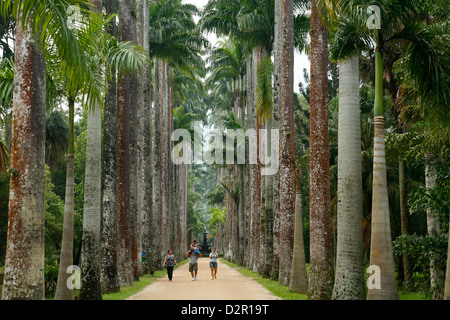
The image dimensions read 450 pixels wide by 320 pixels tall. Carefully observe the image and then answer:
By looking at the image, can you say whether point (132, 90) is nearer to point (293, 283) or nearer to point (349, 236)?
point (293, 283)

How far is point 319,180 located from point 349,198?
2168 mm

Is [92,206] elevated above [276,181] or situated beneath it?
situated beneath

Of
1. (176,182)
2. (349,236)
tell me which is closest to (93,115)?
(349,236)

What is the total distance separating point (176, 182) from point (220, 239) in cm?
3847

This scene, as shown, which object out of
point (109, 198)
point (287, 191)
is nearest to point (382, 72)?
point (287, 191)

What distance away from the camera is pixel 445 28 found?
12.1 meters

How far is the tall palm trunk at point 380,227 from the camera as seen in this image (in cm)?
939

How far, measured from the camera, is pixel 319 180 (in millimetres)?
13758

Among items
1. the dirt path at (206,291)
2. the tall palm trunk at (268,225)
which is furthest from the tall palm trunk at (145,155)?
the dirt path at (206,291)

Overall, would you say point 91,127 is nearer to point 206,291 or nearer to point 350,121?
point 206,291

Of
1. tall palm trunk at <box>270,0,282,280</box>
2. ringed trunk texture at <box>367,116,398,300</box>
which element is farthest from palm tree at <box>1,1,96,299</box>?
tall palm trunk at <box>270,0,282,280</box>

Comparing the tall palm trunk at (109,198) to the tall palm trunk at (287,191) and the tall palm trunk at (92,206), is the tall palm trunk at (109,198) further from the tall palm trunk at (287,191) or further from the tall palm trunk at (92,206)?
the tall palm trunk at (287,191)

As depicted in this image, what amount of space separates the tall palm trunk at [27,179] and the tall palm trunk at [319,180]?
301 inches

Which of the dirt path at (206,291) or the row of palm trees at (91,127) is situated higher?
the row of palm trees at (91,127)
